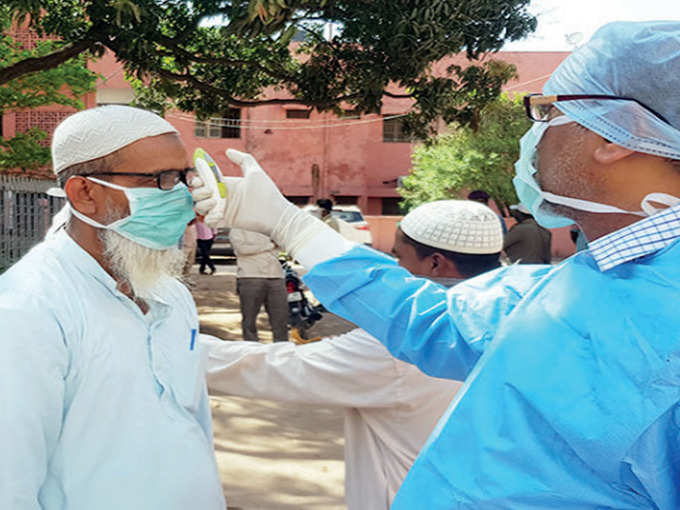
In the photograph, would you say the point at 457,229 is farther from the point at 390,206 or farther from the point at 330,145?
the point at 390,206

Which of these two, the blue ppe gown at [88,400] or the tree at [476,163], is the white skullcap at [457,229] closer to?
the blue ppe gown at [88,400]

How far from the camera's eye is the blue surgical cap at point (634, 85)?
1321mm

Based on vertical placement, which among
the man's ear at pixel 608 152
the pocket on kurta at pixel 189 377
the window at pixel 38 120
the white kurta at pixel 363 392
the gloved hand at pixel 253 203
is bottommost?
the white kurta at pixel 363 392

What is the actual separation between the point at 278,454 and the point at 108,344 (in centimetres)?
359

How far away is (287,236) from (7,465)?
1.04m

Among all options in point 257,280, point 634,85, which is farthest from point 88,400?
point 257,280

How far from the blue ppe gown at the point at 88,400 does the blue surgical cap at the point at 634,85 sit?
49.2 inches

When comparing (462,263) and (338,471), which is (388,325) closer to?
(462,263)

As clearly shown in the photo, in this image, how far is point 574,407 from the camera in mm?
1177

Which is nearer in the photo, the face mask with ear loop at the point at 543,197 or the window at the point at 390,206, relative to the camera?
the face mask with ear loop at the point at 543,197

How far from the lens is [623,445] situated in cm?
114

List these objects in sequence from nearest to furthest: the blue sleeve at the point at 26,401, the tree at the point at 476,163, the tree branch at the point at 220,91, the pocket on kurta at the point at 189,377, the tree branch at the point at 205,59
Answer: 1. the blue sleeve at the point at 26,401
2. the pocket on kurta at the point at 189,377
3. the tree branch at the point at 205,59
4. the tree branch at the point at 220,91
5. the tree at the point at 476,163

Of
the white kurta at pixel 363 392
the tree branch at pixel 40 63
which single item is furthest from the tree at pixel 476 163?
the white kurta at pixel 363 392

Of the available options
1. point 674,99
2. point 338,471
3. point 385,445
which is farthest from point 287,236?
point 338,471
